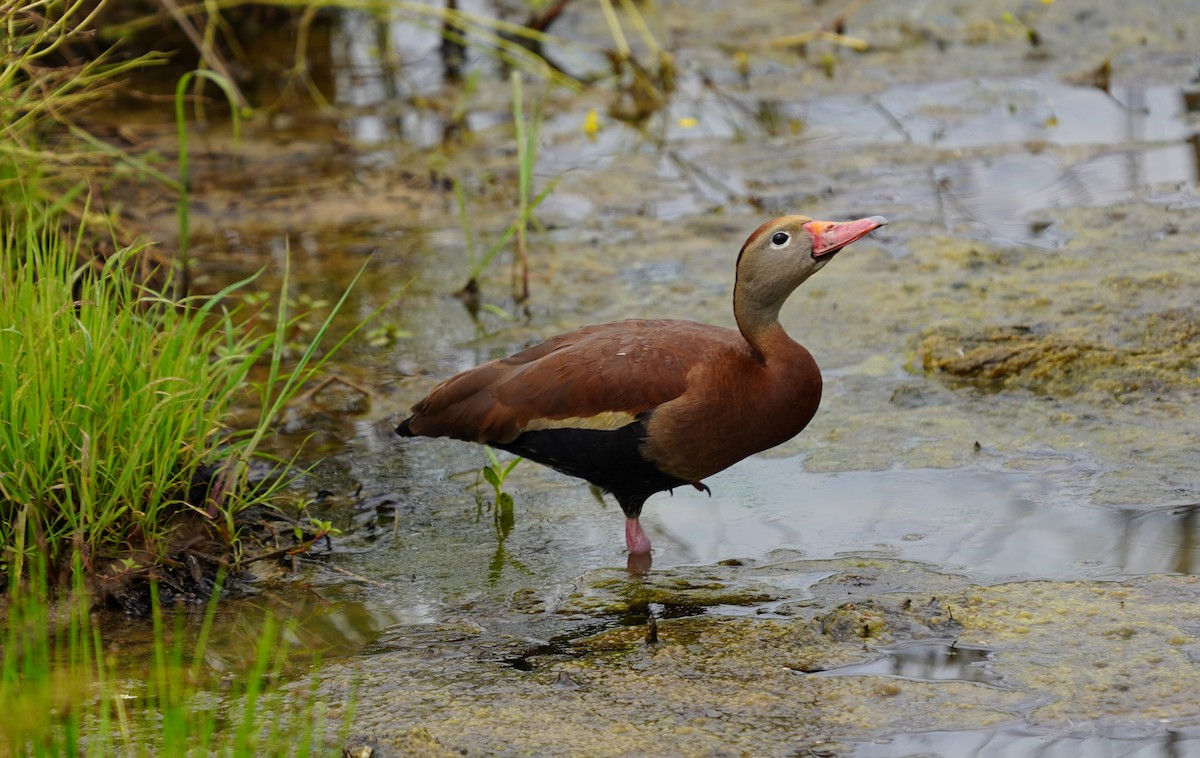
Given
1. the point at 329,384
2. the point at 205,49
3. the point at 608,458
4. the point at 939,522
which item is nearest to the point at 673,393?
the point at 608,458

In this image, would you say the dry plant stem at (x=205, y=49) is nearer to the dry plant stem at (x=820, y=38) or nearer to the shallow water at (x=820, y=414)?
the shallow water at (x=820, y=414)

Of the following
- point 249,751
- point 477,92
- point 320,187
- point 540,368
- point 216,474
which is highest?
point 477,92

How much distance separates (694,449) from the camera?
4570mm

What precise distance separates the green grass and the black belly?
1.00 meters

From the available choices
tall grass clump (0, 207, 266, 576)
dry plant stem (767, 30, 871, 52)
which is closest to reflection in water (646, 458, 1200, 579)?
tall grass clump (0, 207, 266, 576)

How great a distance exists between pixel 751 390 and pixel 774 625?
76 cm

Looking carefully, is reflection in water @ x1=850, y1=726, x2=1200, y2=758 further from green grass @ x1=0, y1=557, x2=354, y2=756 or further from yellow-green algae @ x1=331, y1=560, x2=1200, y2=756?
green grass @ x1=0, y1=557, x2=354, y2=756

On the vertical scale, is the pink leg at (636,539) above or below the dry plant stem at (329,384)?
below

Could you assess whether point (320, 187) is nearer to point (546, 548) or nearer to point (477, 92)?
point (477, 92)

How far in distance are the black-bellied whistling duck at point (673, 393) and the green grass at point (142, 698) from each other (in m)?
1.04

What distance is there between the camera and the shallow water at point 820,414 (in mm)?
3803

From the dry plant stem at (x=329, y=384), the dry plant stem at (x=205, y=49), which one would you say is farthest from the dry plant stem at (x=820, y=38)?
the dry plant stem at (x=329, y=384)

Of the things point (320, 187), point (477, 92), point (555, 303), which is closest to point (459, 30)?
point (477, 92)

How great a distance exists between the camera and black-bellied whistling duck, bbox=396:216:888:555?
15.0ft
